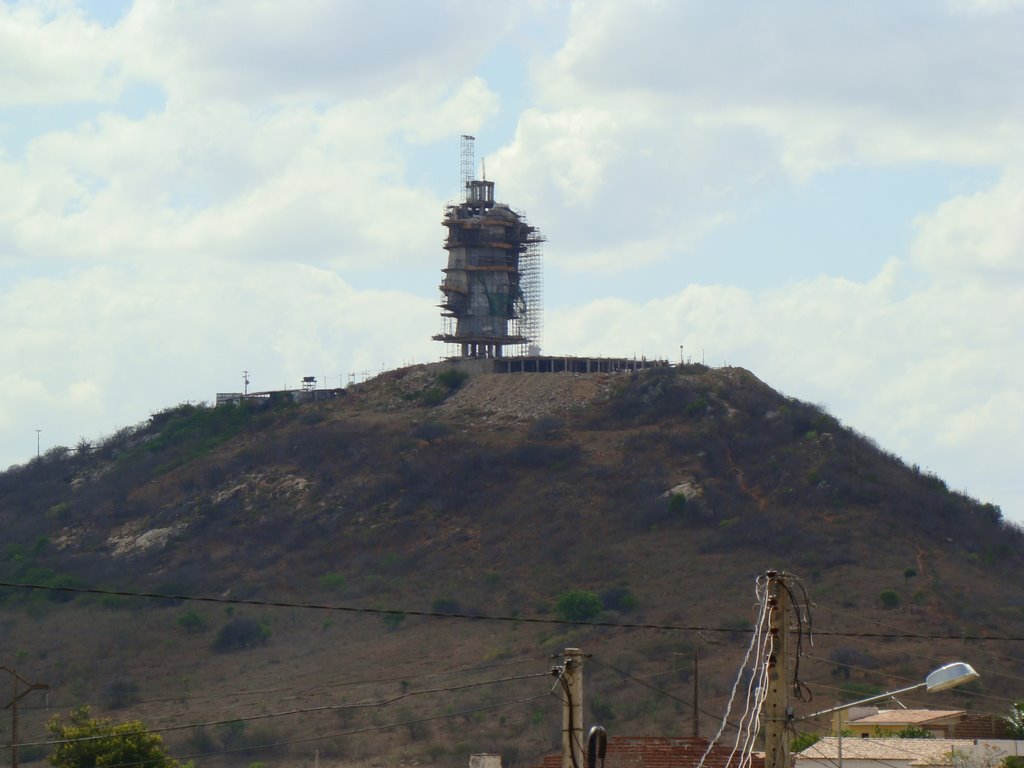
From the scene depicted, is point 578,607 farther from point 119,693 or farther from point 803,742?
point 803,742

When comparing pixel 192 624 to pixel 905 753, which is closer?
pixel 905 753

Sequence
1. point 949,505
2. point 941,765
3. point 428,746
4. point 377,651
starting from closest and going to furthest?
point 941,765, point 428,746, point 377,651, point 949,505

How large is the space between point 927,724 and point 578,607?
2981 cm

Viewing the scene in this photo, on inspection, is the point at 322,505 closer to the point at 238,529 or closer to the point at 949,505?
the point at 238,529

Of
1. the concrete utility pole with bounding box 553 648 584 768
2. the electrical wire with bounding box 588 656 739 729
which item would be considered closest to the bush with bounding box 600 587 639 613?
the electrical wire with bounding box 588 656 739 729

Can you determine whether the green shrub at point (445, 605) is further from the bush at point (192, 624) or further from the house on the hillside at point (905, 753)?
the house on the hillside at point (905, 753)

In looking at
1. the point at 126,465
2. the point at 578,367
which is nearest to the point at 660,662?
the point at 578,367

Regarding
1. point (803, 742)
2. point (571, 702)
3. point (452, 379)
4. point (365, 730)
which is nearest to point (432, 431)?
point (452, 379)

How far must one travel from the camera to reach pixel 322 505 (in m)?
97.1

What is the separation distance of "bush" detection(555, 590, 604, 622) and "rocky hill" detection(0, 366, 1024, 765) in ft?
0.75

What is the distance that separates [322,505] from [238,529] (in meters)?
4.87

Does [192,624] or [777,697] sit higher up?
[192,624]

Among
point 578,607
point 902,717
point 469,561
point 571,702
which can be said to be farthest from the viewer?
point 469,561

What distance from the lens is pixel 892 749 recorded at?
135 feet
